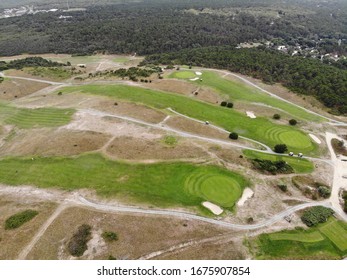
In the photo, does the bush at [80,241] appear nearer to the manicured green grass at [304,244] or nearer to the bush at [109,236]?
the bush at [109,236]

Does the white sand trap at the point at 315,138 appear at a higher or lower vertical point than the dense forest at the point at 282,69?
higher

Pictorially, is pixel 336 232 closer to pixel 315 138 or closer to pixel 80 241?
pixel 315 138

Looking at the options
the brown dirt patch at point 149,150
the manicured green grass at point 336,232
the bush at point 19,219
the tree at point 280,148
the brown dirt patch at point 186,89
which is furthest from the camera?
the brown dirt patch at point 186,89

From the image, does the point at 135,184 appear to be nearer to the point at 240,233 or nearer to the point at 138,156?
the point at 138,156

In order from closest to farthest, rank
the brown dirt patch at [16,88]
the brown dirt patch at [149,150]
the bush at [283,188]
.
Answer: the bush at [283,188] → the brown dirt patch at [149,150] → the brown dirt patch at [16,88]

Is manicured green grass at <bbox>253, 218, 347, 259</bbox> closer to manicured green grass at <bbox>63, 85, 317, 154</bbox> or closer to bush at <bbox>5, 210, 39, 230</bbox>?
manicured green grass at <bbox>63, 85, 317, 154</bbox>

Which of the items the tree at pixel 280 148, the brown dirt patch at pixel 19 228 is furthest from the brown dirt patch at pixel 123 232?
the tree at pixel 280 148

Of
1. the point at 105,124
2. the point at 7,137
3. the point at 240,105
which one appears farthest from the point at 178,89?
the point at 7,137
